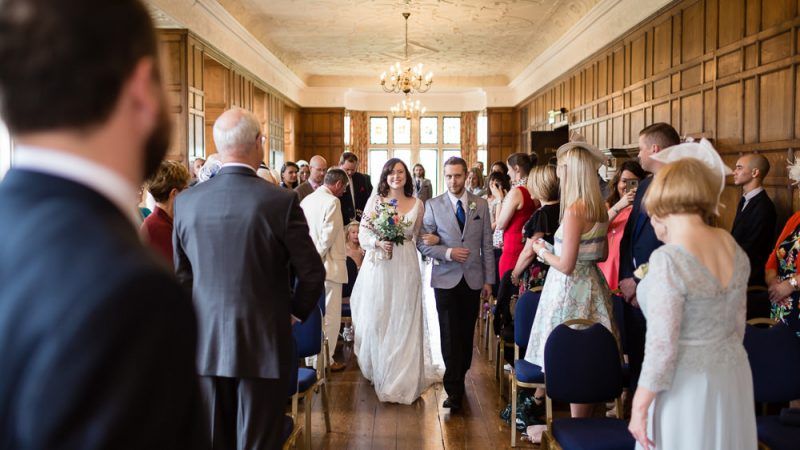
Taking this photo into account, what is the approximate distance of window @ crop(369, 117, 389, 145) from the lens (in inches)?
870

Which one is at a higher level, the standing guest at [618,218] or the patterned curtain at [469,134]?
the patterned curtain at [469,134]

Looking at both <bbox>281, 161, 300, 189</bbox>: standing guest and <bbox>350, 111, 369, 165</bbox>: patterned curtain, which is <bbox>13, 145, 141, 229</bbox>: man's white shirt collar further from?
<bbox>350, 111, 369, 165</bbox>: patterned curtain

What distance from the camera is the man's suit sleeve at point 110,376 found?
692 mm

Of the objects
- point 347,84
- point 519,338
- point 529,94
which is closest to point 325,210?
point 519,338

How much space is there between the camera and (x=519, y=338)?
4.56 metres

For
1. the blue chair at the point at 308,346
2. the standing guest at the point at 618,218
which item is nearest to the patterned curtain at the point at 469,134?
the standing guest at the point at 618,218

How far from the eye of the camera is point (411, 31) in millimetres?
14250

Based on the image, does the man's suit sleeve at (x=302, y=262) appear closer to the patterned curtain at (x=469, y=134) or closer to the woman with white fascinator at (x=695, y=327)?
the woman with white fascinator at (x=695, y=327)

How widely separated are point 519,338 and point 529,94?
13.8m

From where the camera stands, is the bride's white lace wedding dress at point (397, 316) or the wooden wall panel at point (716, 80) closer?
the bride's white lace wedding dress at point (397, 316)

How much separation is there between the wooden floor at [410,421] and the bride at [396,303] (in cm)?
18

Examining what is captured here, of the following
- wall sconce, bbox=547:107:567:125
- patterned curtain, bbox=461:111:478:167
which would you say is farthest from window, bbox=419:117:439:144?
wall sconce, bbox=547:107:567:125

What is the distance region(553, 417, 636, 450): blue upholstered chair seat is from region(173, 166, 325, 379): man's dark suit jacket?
1.27 metres

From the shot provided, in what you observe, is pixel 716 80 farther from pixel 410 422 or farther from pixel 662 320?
pixel 662 320
